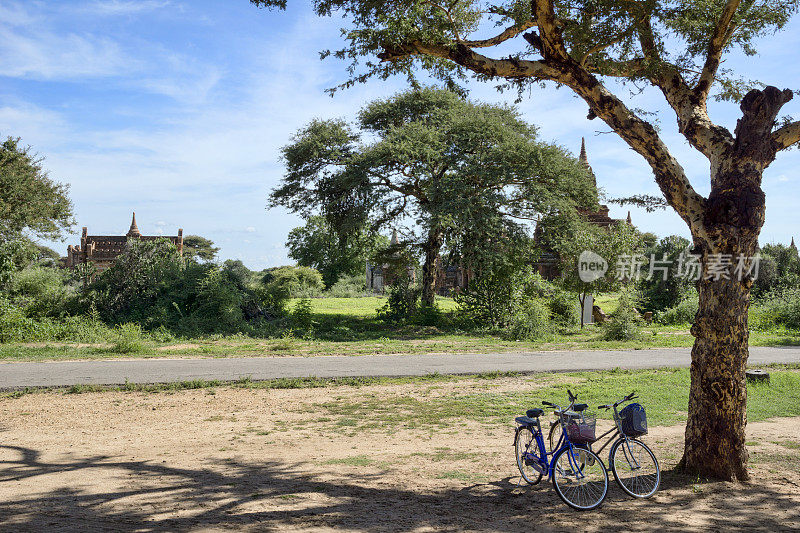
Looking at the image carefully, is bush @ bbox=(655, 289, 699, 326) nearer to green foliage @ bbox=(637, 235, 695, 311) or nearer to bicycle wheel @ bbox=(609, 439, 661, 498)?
green foliage @ bbox=(637, 235, 695, 311)

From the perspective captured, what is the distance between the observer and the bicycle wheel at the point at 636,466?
601 centimetres

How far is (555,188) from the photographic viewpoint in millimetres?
24703

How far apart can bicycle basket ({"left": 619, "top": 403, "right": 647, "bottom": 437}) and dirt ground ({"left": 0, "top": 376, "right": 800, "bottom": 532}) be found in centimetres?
78

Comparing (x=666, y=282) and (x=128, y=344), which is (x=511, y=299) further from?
(x=128, y=344)

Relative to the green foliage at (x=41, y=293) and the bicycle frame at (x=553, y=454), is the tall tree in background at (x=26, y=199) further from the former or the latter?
the bicycle frame at (x=553, y=454)

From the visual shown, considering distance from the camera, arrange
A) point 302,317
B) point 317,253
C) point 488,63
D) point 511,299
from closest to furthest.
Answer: point 488,63 < point 302,317 < point 511,299 < point 317,253

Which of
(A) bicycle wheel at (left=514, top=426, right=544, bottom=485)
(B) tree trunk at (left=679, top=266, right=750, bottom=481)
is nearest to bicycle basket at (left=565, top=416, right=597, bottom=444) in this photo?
(A) bicycle wheel at (left=514, top=426, right=544, bottom=485)

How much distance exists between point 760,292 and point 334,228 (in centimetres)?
2681

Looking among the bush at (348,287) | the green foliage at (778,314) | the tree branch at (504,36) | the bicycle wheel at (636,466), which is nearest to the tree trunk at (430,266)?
the green foliage at (778,314)

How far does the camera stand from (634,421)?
233 inches

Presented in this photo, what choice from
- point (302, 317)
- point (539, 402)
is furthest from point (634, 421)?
point (302, 317)

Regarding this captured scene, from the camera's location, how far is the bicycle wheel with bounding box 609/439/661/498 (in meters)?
6.01

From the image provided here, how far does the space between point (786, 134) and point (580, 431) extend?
174 inches

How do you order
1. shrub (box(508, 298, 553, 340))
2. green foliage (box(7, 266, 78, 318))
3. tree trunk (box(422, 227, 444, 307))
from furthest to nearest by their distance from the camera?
1. tree trunk (box(422, 227, 444, 307))
2. shrub (box(508, 298, 553, 340))
3. green foliage (box(7, 266, 78, 318))
